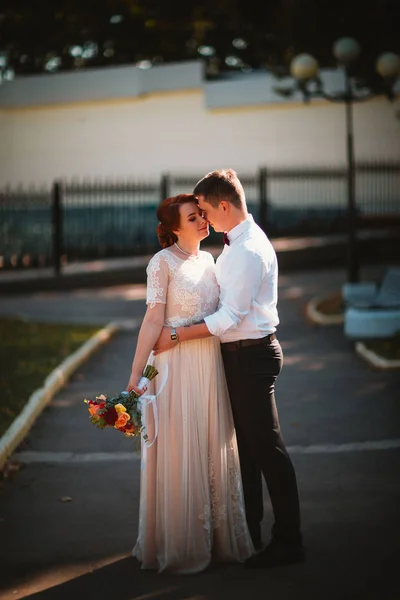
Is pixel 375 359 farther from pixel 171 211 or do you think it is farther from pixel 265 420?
pixel 171 211

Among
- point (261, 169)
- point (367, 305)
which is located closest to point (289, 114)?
point (261, 169)

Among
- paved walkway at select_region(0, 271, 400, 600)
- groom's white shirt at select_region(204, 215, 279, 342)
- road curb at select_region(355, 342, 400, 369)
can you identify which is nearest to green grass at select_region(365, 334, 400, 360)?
road curb at select_region(355, 342, 400, 369)

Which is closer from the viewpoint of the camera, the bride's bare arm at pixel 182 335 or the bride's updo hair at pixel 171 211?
the bride's bare arm at pixel 182 335

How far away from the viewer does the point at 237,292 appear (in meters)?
4.77

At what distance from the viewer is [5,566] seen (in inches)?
201

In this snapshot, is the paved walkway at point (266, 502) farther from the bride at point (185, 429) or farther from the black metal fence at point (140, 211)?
the black metal fence at point (140, 211)

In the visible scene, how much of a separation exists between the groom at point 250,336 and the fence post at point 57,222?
16.1m

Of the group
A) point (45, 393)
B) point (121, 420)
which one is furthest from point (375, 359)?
point (121, 420)

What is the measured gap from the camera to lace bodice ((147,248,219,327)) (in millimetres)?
4934

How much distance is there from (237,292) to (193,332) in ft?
1.01

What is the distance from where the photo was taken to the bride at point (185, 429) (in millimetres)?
4934

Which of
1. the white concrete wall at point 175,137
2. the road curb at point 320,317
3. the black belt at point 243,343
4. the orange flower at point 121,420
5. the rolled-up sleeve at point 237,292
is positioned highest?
the white concrete wall at point 175,137

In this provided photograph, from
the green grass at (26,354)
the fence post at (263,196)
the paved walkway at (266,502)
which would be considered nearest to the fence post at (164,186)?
the fence post at (263,196)

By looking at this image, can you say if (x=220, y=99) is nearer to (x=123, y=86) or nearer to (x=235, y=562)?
(x=123, y=86)
